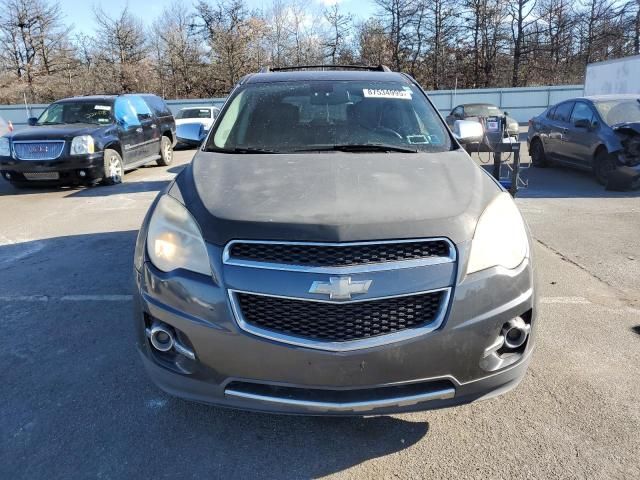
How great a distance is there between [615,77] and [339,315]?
22.4 metres

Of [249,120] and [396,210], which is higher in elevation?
[249,120]

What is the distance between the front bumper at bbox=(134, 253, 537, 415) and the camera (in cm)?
208

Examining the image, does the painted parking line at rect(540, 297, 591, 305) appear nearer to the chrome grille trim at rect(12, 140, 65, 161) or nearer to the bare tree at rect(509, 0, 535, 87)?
the chrome grille trim at rect(12, 140, 65, 161)

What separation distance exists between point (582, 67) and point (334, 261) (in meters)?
44.9

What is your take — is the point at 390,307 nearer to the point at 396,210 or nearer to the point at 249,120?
the point at 396,210

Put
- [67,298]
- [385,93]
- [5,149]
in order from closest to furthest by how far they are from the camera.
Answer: [385,93], [67,298], [5,149]

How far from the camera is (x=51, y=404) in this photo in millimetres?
2859

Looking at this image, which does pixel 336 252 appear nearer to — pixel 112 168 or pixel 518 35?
pixel 112 168

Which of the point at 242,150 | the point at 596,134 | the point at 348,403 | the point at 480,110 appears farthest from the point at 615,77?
the point at 348,403

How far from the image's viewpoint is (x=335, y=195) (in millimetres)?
2420

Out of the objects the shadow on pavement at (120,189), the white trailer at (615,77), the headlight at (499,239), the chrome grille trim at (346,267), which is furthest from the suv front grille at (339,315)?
the white trailer at (615,77)

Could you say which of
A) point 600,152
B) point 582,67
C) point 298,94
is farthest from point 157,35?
point 298,94

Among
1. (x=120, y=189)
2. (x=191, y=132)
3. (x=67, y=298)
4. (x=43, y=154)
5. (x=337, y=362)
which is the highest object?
(x=191, y=132)

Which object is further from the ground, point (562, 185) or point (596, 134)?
point (596, 134)
